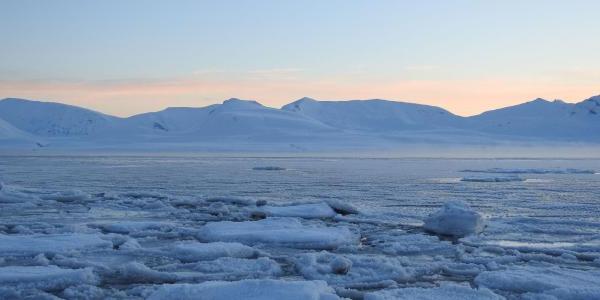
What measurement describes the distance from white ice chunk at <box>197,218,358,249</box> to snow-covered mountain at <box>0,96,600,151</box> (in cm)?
7145

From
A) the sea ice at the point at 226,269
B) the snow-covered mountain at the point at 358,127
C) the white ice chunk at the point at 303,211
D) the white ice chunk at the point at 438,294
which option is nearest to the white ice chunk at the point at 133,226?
the white ice chunk at the point at 303,211

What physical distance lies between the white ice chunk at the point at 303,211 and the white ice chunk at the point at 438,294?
5.67m

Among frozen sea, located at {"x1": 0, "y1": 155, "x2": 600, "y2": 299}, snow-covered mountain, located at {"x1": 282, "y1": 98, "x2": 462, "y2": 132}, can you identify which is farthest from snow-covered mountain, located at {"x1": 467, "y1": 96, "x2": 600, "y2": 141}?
frozen sea, located at {"x1": 0, "y1": 155, "x2": 600, "y2": 299}

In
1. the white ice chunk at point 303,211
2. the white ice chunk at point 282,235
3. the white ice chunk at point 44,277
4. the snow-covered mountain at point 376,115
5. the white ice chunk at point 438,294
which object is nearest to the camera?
the white ice chunk at point 438,294

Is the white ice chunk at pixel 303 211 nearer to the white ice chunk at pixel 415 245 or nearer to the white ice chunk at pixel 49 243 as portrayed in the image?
the white ice chunk at pixel 415 245

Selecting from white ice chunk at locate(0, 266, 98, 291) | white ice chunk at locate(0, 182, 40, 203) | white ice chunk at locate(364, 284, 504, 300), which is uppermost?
white ice chunk at locate(0, 182, 40, 203)

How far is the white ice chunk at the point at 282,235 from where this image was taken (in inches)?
357

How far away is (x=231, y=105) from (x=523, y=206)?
119130 millimetres

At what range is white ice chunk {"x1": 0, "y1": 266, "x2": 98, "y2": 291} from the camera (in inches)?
254

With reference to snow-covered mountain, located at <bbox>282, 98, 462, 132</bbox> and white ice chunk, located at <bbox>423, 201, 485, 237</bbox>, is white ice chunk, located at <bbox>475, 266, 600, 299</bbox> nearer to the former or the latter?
white ice chunk, located at <bbox>423, 201, 485, 237</bbox>

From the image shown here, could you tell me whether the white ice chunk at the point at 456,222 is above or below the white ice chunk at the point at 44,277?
above

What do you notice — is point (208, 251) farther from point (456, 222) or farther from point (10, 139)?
Result: point (10, 139)

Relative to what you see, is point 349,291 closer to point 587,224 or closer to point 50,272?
point 50,272

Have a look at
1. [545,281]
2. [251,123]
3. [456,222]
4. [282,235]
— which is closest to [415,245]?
[456,222]
